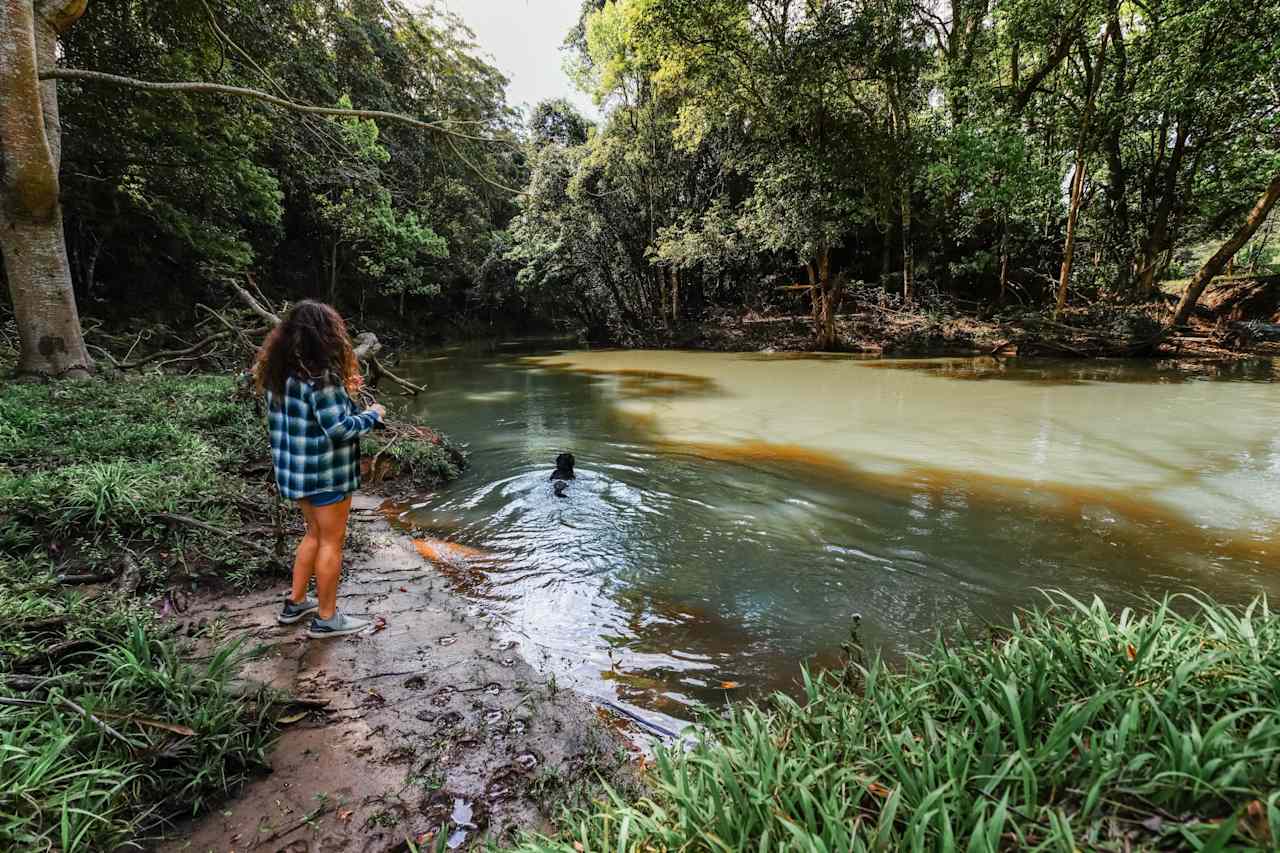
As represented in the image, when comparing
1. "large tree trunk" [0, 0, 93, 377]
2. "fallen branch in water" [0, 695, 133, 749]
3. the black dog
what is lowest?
the black dog

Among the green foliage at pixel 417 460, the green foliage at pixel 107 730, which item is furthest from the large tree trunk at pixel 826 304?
the green foliage at pixel 107 730

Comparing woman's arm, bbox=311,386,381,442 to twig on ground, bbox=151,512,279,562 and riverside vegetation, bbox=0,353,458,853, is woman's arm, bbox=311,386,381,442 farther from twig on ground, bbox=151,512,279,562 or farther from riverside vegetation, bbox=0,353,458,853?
twig on ground, bbox=151,512,279,562

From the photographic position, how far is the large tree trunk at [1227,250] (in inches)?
468

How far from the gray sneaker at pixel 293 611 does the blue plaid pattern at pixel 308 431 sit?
0.68 m

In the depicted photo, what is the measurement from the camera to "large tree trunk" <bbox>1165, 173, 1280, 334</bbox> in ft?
39.0

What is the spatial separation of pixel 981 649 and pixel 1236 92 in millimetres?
17101

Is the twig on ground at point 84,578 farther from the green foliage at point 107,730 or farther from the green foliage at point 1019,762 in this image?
the green foliage at point 1019,762

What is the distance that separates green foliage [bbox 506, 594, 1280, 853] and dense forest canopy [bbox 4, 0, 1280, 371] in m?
6.11

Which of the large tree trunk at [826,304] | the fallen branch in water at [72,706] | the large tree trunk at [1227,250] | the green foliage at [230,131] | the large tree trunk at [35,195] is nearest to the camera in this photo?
the fallen branch in water at [72,706]

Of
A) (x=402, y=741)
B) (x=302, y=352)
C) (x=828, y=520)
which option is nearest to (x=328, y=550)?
(x=302, y=352)

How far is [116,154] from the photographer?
31.3 ft

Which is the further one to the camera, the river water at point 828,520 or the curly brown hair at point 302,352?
the river water at point 828,520

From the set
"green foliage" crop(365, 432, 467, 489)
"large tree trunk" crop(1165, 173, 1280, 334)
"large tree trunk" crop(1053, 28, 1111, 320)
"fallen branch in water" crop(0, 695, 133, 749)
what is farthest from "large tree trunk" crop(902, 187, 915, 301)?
"fallen branch in water" crop(0, 695, 133, 749)

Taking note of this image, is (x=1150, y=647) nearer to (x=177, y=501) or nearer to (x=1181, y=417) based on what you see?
(x=177, y=501)
